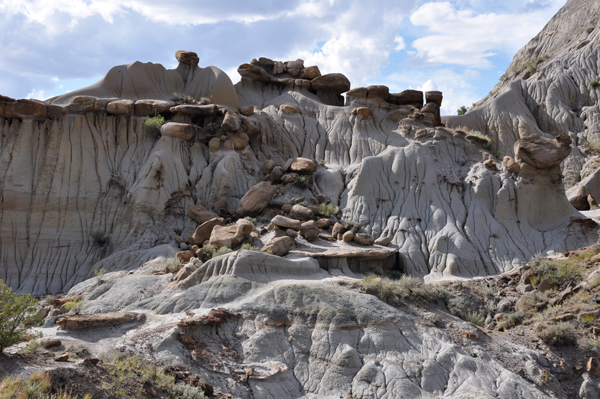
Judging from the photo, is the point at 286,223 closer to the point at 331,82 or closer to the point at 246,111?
the point at 246,111

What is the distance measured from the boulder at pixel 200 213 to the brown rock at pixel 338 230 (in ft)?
18.0

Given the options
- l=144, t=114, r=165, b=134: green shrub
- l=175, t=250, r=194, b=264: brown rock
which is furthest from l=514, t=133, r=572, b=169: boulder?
l=144, t=114, r=165, b=134: green shrub

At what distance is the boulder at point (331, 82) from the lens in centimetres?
3319

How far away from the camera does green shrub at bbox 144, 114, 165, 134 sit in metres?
24.1

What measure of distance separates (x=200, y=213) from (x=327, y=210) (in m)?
5.69

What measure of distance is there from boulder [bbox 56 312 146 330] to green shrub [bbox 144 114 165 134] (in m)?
Result: 13.3

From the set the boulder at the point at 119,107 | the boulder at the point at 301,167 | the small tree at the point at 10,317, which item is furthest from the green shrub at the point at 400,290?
the boulder at the point at 119,107

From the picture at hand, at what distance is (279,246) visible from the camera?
55.0 feet

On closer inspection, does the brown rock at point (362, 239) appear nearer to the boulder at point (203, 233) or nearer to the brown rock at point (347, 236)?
the brown rock at point (347, 236)

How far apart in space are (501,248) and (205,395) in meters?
15.2

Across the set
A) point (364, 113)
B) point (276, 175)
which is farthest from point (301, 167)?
point (364, 113)

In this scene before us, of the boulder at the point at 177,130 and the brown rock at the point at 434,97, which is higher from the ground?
the brown rock at the point at 434,97

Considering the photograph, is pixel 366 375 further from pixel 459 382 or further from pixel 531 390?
pixel 531 390

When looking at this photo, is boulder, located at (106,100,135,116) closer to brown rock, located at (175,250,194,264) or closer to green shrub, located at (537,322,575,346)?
brown rock, located at (175,250,194,264)
